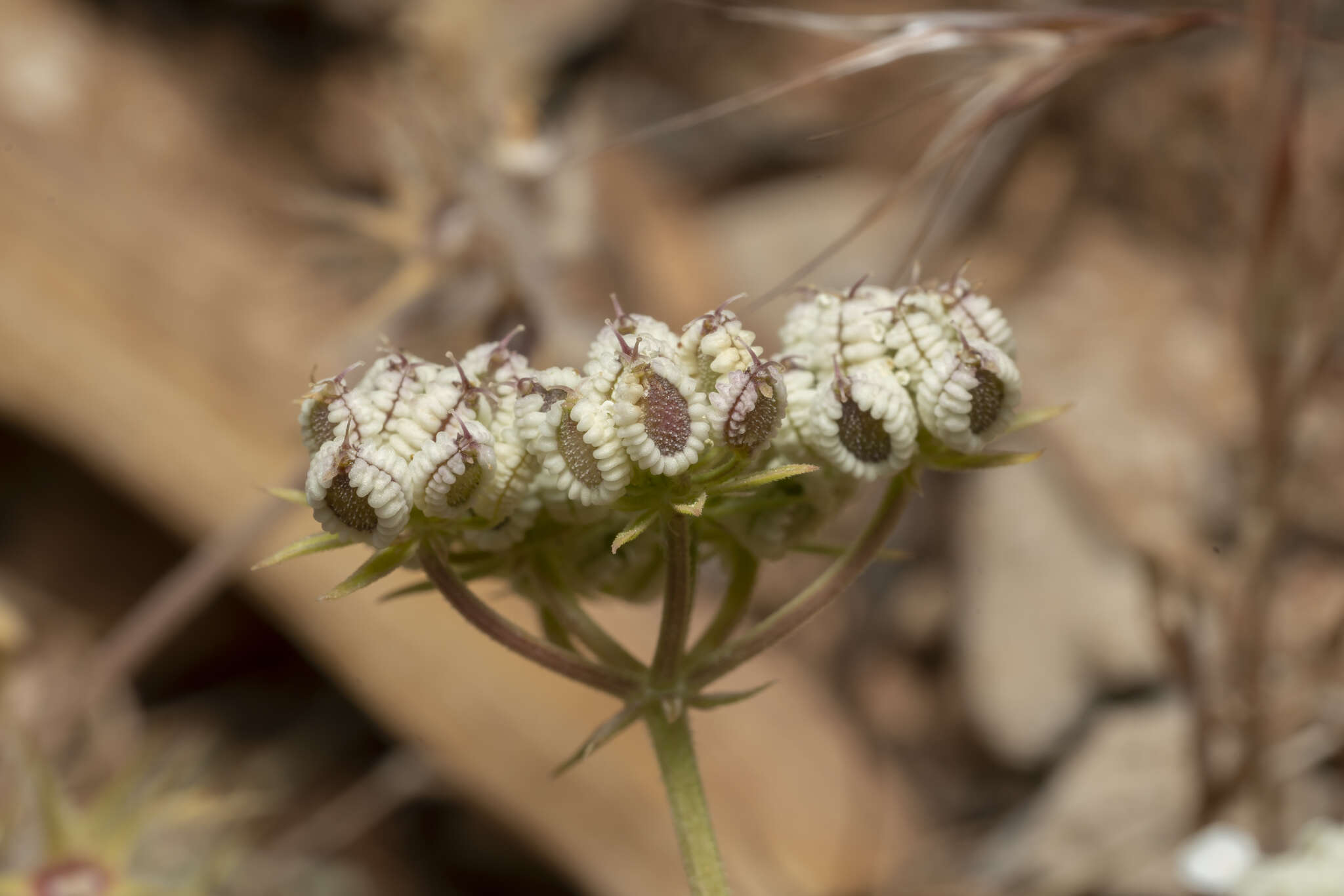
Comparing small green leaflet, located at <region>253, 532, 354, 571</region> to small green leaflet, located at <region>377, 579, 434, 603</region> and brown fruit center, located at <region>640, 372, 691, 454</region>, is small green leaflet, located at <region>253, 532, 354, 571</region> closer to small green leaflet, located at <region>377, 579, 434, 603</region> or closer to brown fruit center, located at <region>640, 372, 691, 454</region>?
small green leaflet, located at <region>377, 579, 434, 603</region>

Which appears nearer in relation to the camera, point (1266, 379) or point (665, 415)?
point (665, 415)

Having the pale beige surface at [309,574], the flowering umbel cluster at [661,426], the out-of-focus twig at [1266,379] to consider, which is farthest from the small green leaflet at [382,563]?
the pale beige surface at [309,574]

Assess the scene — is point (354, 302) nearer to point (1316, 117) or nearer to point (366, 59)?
point (366, 59)

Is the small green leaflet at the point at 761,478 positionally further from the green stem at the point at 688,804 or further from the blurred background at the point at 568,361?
the blurred background at the point at 568,361

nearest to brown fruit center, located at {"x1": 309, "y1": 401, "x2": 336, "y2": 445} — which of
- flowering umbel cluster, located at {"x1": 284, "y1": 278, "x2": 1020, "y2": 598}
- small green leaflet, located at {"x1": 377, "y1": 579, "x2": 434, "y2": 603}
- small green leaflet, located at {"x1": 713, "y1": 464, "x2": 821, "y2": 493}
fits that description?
flowering umbel cluster, located at {"x1": 284, "y1": 278, "x2": 1020, "y2": 598}

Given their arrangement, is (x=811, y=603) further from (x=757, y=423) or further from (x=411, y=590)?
(x=411, y=590)

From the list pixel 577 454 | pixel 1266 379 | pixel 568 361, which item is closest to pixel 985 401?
pixel 577 454
